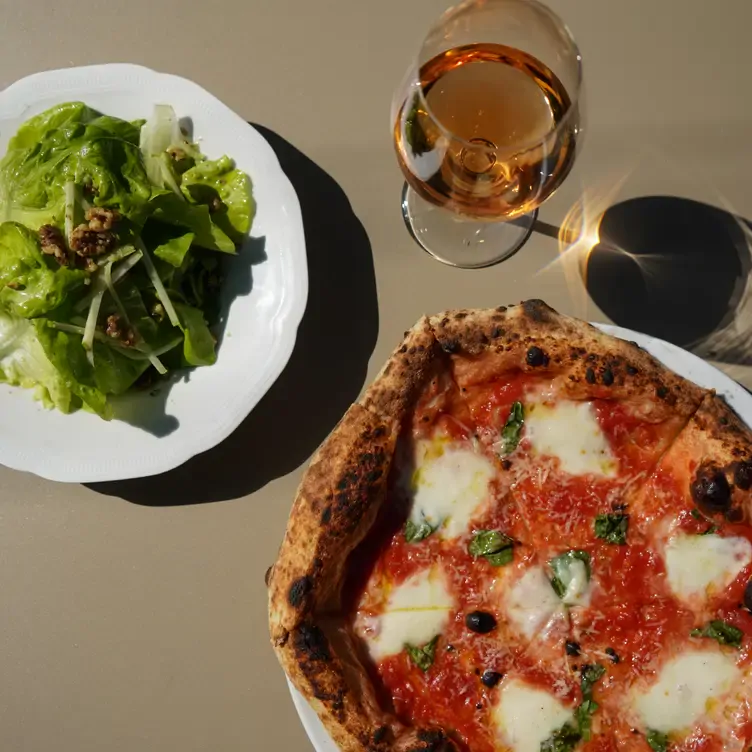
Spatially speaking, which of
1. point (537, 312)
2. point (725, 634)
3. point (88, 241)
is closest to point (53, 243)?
point (88, 241)

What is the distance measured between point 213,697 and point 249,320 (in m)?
0.88

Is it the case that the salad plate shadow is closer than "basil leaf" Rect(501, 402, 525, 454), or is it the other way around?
"basil leaf" Rect(501, 402, 525, 454)

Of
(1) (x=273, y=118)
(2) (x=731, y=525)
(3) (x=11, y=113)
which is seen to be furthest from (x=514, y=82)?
(3) (x=11, y=113)

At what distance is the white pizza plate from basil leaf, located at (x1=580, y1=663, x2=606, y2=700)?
0.88 m

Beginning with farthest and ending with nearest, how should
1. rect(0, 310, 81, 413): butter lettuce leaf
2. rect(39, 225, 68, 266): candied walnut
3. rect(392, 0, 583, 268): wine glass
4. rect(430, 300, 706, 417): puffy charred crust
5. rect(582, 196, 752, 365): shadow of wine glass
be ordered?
1. rect(582, 196, 752, 365): shadow of wine glass
2. rect(0, 310, 81, 413): butter lettuce leaf
3. rect(39, 225, 68, 266): candied walnut
4. rect(430, 300, 706, 417): puffy charred crust
5. rect(392, 0, 583, 268): wine glass

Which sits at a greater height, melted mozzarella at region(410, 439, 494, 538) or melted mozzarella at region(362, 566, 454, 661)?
melted mozzarella at region(410, 439, 494, 538)

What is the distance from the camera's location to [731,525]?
60.5 inches

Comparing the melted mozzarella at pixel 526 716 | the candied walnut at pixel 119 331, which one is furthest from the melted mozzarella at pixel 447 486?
the candied walnut at pixel 119 331

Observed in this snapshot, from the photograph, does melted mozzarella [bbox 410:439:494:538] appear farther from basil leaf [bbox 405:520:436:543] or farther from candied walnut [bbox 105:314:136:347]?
candied walnut [bbox 105:314:136:347]

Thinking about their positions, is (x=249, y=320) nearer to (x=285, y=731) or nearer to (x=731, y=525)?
A: (x=285, y=731)

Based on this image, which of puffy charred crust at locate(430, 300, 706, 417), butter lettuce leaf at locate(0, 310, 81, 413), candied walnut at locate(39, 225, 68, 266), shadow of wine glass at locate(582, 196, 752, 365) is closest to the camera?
puffy charred crust at locate(430, 300, 706, 417)

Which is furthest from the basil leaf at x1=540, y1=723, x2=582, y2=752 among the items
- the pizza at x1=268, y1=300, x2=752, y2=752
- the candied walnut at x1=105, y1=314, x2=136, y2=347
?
the candied walnut at x1=105, y1=314, x2=136, y2=347

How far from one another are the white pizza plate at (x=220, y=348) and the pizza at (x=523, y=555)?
318 mm

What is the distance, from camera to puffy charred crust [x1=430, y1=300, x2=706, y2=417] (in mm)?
1536
